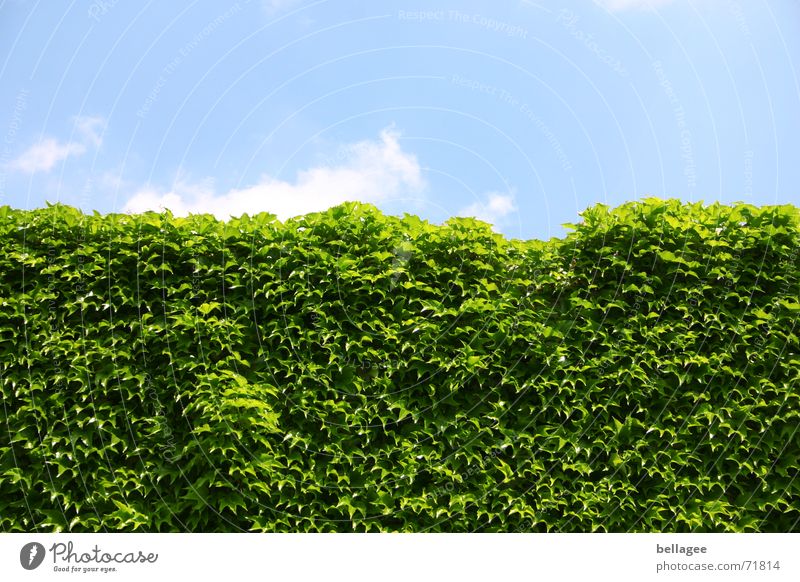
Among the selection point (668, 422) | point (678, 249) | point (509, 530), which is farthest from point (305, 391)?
point (678, 249)

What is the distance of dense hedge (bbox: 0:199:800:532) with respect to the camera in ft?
22.5

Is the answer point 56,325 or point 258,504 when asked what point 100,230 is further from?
point 258,504

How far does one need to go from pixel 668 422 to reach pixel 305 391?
12.1 feet

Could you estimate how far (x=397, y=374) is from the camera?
7.01 meters
